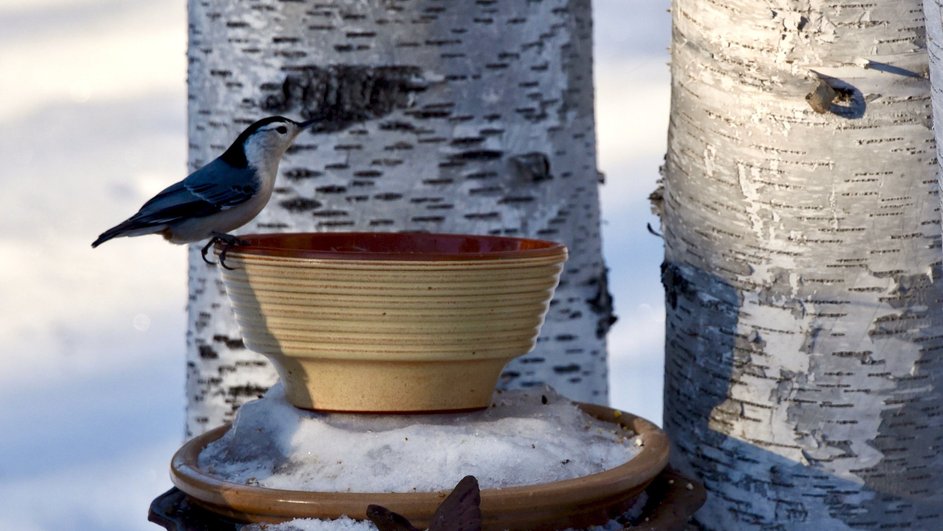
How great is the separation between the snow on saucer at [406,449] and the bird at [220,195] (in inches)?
13.4

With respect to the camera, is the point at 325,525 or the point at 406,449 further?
the point at 406,449

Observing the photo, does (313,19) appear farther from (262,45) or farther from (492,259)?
(492,259)

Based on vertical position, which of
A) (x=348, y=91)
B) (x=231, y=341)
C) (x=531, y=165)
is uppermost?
(x=348, y=91)

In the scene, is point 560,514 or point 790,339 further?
point 790,339

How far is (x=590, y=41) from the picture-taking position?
2.26m

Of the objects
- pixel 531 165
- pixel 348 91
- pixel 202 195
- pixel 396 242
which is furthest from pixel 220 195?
pixel 531 165

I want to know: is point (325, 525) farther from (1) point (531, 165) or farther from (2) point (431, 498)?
(1) point (531, 165)

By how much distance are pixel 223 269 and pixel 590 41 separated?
1111 millimetres

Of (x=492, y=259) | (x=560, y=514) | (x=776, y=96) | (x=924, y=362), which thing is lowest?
(x=560, y=514)

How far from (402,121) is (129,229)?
22.5 inches

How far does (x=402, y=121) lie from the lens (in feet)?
6.65

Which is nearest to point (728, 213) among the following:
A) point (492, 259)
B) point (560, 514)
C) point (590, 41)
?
point (492, 259)

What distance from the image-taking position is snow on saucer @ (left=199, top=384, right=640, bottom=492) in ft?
4.11

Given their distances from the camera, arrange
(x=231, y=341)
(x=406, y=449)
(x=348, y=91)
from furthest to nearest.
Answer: (x=231, y=341) < (x=348, y=91) < (x=406, y=449)
